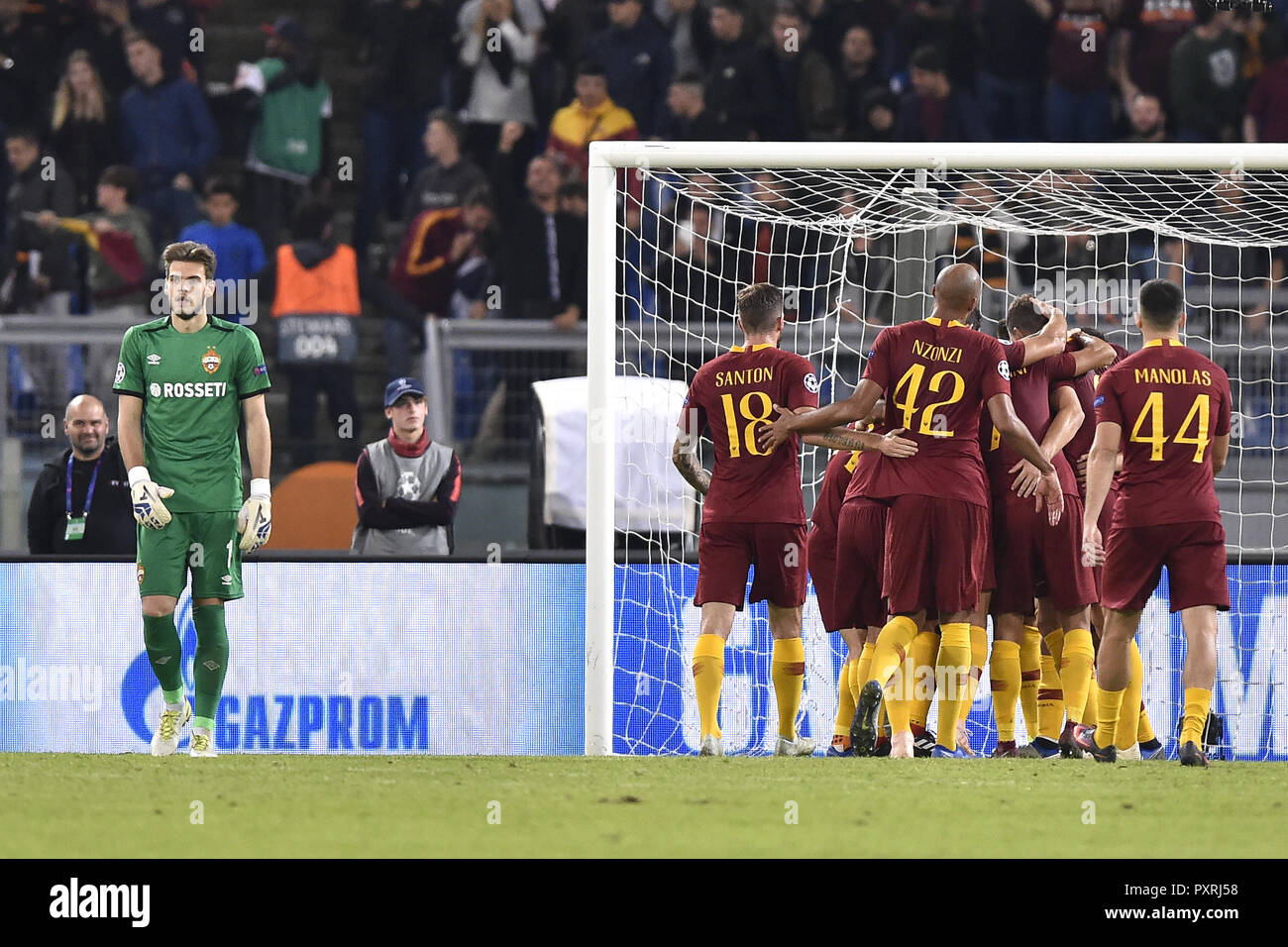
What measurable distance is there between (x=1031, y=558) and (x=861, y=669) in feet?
2.83

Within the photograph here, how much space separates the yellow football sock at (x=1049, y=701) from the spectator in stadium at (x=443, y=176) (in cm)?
607

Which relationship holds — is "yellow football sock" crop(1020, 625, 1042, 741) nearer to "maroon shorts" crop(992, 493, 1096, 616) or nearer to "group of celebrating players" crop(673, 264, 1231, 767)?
"group of celebrating players" crop(673, 264, 1231, 767)

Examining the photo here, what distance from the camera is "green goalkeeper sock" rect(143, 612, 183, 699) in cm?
754

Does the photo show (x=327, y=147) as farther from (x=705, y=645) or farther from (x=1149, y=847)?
(x=1149, y=847)

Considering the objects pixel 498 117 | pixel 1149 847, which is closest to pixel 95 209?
pixel 498 117

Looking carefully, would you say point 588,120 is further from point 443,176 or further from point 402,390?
point 402,390

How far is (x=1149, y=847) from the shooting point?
5.16 meters

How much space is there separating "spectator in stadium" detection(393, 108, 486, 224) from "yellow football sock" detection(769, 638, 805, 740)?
589cm

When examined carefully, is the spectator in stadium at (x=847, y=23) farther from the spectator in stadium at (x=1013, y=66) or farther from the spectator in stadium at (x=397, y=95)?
the spectator in stadium at (x=397, y=95)

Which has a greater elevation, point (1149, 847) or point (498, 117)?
point (498, 117)

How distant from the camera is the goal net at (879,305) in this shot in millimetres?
8664

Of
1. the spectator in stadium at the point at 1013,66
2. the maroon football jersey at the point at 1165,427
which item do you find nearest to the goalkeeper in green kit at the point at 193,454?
the maroon football jersey at the point at 1165,427

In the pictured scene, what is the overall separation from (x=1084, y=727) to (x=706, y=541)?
6.35 ft

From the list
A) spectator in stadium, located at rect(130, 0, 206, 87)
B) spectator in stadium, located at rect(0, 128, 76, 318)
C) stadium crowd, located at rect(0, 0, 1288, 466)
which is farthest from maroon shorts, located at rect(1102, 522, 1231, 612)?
spectator in stadium, located at rect(130, 0, 206, 87)
